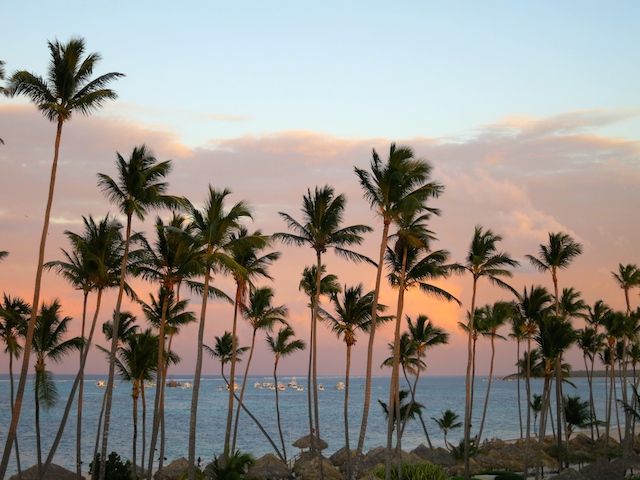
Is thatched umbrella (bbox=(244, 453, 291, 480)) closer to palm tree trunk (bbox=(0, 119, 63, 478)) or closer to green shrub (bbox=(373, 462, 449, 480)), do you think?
green shrub (bbox=(373, 462, 449, 480))

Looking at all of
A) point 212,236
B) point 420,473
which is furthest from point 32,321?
point 420,473

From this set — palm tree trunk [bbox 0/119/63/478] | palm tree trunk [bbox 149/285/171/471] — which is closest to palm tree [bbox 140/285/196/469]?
palm tree trunk [bbox 149/285/171/471]

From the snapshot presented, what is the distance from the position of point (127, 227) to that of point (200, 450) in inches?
2153

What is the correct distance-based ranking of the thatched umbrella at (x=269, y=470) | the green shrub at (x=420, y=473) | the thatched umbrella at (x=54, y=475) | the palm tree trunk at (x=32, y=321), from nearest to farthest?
the palm tree trunk at (x=32, y=321), the green shrub at (x=420, y=473), the thatched umbrella at (x=54, y=475), the thatched umbrella at (x=269, y=470)

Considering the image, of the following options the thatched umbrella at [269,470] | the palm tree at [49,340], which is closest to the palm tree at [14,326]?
the palm tree at [49,340]

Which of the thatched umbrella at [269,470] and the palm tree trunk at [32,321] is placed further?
the thatched umbrella at [269,470]

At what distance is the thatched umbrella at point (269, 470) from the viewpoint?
40688 millimetres

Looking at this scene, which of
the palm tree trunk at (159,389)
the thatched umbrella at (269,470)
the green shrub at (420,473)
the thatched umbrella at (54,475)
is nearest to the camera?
the green shrub at (420,473)

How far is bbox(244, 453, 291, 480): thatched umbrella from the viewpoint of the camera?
133 ft

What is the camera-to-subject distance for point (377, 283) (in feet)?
103

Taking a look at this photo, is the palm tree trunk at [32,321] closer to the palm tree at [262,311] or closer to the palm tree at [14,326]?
the palm tree at [14,326]

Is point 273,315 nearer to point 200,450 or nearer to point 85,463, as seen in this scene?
point 85,463

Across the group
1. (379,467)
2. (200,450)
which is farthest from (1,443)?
(379,467)

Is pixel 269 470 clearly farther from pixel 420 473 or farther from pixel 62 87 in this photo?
pixel 62 87
